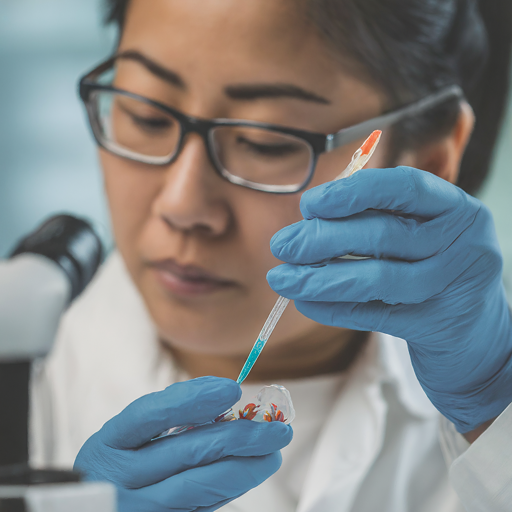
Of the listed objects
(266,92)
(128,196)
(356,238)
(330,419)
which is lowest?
(330,419)

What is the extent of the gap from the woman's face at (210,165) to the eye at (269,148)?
4 centimetres

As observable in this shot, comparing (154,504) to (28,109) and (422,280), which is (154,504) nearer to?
(422,280)

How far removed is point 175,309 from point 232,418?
0.30m

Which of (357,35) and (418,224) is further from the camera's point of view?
(357,35)

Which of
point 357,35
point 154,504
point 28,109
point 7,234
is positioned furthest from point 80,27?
point 154,504

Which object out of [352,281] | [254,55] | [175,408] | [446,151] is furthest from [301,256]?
[446,151]

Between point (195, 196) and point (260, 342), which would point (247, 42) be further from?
point (260, 342)

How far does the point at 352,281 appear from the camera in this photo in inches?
27.7

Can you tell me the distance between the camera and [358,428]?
113 cm

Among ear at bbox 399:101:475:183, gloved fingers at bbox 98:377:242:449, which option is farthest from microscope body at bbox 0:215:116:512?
ear at bbox 399:101:475:183

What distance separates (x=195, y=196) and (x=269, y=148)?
15 centimetres

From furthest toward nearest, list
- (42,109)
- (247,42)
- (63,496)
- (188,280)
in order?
1. (42,109)
2. (188,280)
3. (247,42)
4. (63,496)

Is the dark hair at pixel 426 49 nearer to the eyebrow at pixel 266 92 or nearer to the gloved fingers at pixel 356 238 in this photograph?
the eyebrow at pixel 266 92

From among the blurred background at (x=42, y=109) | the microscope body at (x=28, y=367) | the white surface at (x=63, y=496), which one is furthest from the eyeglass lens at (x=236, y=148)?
the blurred background at (x=42, y=109)
